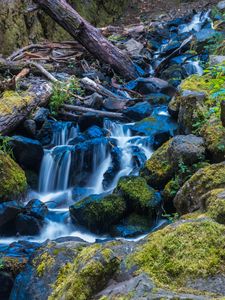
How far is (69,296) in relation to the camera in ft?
7.32

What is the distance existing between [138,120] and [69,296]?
648cm

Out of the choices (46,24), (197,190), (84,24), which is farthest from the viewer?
(46,24)

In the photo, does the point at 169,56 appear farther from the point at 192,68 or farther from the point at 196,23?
the point at 196,23

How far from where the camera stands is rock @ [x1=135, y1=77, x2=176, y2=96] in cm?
962

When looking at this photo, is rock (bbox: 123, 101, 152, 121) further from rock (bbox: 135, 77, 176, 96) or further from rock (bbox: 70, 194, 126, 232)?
rock (bbox: 70, 194, 126, 232)

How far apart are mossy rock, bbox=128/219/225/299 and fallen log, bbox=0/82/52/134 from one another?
516 cm

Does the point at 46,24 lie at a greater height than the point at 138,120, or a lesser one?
greater

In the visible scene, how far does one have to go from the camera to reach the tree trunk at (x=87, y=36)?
10000 millimetres

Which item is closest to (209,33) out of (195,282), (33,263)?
(33,263)

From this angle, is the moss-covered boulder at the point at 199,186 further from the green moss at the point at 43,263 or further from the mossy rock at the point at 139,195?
the green moss at the point at 43,263

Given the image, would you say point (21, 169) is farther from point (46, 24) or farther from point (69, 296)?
point (46, 24)

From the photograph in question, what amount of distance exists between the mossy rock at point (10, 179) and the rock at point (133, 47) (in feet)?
20.3

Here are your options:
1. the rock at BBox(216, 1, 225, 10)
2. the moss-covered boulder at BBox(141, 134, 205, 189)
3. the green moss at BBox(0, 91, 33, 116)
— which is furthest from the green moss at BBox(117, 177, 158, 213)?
the rock at BBox(216, 1, 225, 10)

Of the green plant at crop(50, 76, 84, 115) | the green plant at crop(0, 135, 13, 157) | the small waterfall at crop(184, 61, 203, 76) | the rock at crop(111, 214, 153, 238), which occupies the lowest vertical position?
the rock at crop(111, 214, 153, 238)
